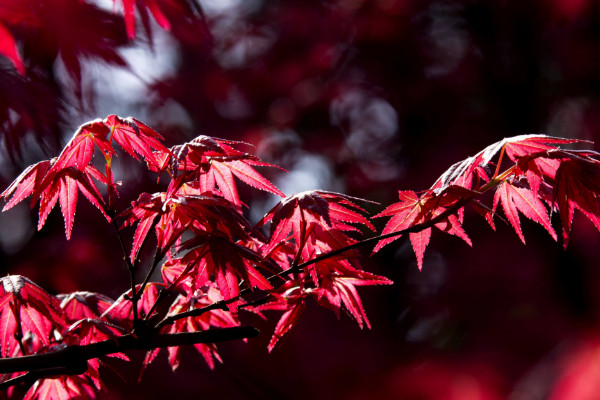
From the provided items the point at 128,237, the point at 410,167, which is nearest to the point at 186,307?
the point at 128,237

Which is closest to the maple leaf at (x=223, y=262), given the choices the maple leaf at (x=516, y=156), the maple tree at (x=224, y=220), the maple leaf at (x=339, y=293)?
the maple tree at (x=224, y=220)

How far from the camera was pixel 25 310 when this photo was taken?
640 mm

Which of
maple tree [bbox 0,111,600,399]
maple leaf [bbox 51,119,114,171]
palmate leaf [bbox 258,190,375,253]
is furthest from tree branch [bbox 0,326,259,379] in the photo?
maple leaf [bbox 51,119,114,171]

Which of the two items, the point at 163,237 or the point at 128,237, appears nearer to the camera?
the point at 163,237

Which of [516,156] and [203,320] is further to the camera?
[203,320]

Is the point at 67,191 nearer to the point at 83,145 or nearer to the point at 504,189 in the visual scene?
the point at 83,145

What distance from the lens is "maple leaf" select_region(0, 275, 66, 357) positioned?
58 centimetres

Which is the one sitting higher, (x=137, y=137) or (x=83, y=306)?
(x=137, y=137)

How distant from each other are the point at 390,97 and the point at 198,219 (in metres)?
1.58

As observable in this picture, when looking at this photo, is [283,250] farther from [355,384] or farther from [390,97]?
[390,97]

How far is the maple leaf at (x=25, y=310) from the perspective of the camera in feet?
1.91

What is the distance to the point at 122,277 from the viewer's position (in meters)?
1.50

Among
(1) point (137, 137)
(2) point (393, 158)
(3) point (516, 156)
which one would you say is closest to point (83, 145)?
(1) point (137, 137)

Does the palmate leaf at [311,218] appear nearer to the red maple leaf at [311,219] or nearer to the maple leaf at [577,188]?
the red maple leaf at [311,219]
